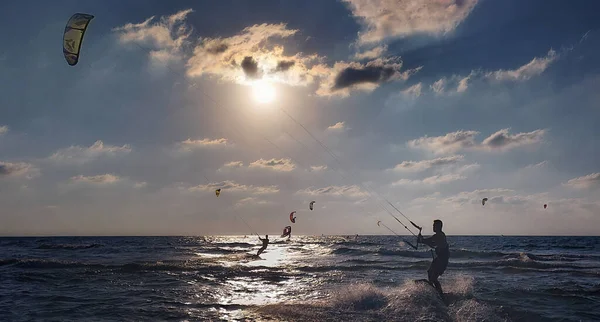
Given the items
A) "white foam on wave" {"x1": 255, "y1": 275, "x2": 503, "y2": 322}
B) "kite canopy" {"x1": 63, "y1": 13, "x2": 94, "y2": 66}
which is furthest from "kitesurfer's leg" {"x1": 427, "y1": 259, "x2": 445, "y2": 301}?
"kite canopy" {"x1": 63, "y1": 13, "x2": 94, "y2": 66}

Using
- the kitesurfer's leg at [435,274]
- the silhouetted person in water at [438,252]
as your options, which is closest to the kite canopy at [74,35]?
the silhouetted person in water at [438,252]

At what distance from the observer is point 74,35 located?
12.3 m

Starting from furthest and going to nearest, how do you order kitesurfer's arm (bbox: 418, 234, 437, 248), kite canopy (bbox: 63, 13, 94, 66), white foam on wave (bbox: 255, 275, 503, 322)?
kitesurfer's arm (bbox: 418, 234, 437, 248) → kite canopy (bbox: 63, 13, 94, 66) → white foam on wave (bbox: 255, 275, 503, 322)

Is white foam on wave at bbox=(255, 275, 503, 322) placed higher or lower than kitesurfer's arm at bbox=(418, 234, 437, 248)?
lower

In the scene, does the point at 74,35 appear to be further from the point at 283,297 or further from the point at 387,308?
the point at 387,308

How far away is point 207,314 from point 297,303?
→ 10.2 ft

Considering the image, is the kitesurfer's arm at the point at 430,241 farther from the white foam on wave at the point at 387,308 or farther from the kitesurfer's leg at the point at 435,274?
the white foam on wave at the point at 387,308

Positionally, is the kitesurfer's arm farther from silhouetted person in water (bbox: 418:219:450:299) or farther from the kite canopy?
the kite canopy

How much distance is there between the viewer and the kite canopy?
480 inches

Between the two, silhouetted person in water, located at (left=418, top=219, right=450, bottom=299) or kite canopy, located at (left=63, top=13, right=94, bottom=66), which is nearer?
kite canopy, located at (left=63, top=13, right=94, bottom=66)

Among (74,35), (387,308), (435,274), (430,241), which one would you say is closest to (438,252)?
(430,241)

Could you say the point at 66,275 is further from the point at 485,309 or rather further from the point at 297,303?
the point at 485,309

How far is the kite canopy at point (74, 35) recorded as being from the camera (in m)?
12.2

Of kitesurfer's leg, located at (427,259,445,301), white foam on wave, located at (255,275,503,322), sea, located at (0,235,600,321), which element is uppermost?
kitesurfer's leg, located at (427,259,445,301)
